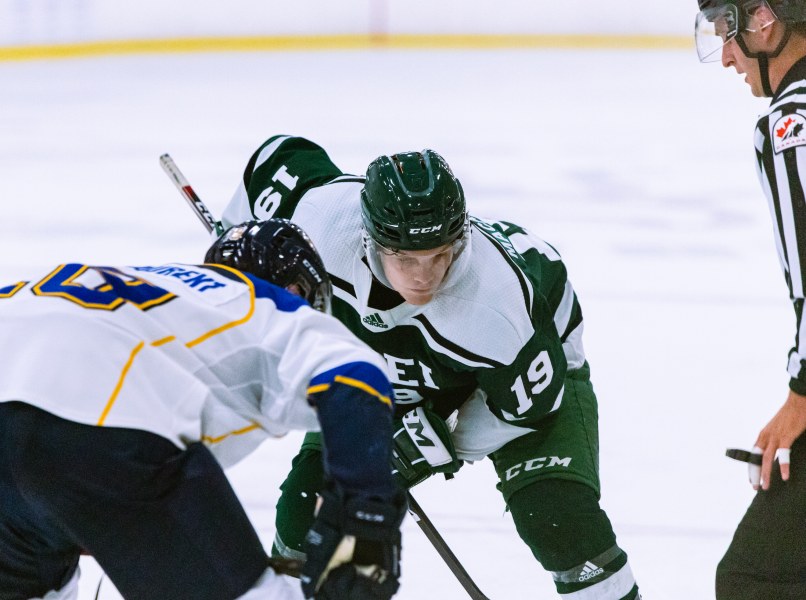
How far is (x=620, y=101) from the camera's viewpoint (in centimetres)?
873

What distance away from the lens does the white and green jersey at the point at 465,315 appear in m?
2.53

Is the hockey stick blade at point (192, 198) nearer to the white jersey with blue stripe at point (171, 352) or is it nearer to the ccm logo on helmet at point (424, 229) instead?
the ccm logo on helmet at point (424, 229)

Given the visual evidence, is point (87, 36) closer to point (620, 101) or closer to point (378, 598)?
point (620, 101)

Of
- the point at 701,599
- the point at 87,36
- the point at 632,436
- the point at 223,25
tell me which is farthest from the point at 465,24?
the point at 701,599

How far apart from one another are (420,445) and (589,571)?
46cm

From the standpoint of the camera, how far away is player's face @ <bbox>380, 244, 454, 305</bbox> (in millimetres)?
2527

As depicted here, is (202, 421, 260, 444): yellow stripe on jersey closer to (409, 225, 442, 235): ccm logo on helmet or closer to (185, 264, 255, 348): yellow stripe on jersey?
(185, 264, 255, 348): yellow stripe on jersey

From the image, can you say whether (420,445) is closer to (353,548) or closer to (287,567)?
(287,567)

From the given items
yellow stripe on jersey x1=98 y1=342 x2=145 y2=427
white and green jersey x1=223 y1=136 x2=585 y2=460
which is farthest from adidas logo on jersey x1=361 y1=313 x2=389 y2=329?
yellow stripe on jersey x1=98 y1=342 x2=145 y2=427

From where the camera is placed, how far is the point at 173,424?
1724 millimetres

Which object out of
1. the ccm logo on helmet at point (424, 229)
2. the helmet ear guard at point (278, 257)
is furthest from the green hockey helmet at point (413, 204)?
the helmet ear guard at point (278, 257)

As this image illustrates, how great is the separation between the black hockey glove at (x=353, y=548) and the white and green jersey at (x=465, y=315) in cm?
85

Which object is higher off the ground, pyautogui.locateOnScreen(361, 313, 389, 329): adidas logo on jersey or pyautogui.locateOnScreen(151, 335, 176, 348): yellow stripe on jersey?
pyautogui.locateOnScreen(151, 335, 176, 348): yellow stripe on jersey

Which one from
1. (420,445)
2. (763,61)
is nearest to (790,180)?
(763,61)
